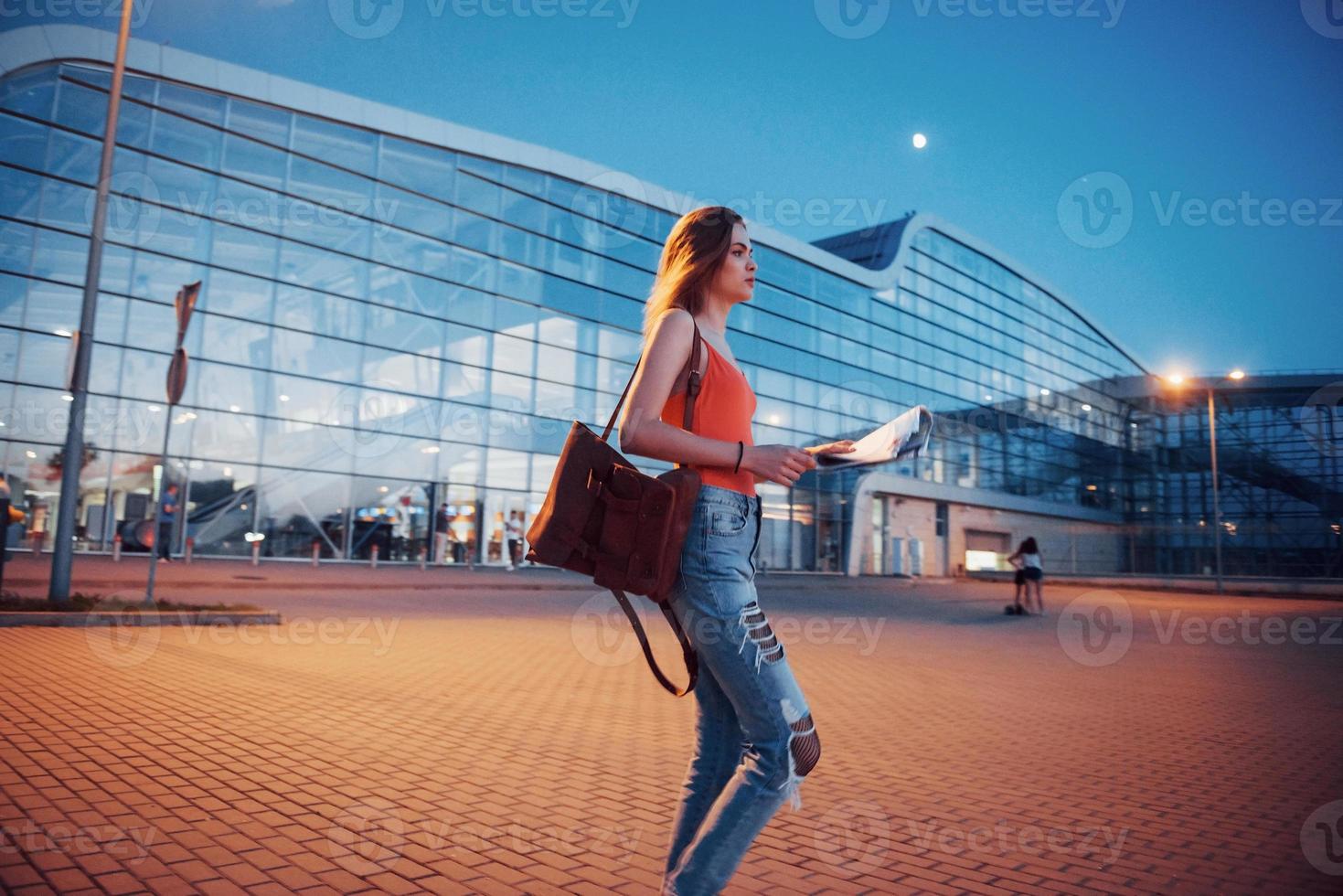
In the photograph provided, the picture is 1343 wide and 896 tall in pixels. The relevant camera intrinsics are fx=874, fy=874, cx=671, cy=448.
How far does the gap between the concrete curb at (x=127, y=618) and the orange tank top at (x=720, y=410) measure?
868cm

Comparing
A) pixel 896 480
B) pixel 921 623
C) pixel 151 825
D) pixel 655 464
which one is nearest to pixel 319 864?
pixel 151 825

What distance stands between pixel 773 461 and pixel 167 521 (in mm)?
21370

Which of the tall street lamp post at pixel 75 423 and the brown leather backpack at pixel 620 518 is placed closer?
the brown leather backpack at pixel 620 518

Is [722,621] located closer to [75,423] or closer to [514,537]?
[75,423]

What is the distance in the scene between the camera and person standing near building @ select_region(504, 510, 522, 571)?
26.1 metres

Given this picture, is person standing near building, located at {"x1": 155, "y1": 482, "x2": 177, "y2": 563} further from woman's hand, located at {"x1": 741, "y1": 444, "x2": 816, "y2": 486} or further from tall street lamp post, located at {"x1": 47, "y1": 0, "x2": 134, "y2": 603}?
woman's hand, located at {"x1": 741, "y1": 444, "x2": 816, "y2": 486}

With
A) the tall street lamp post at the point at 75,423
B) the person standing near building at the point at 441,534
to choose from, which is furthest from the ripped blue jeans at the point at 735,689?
the person standing near building at the point at 441,534

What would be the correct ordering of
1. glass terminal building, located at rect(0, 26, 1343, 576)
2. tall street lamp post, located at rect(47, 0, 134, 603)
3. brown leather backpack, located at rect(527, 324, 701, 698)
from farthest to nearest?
1. glass terminal building, located at rect(0, 26, 1343, 576)
2. tall street lamp post, located at rect(47, 0, 134, 603)
3. brown leather backpack, located at rect(527, 324, 701, 698)

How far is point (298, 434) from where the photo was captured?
2319cm

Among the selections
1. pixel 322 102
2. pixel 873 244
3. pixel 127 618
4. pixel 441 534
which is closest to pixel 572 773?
pixel 127 618

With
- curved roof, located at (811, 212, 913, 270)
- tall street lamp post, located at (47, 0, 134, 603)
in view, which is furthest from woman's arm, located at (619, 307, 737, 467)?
curved roof, located at (811, 212, 913, 270)

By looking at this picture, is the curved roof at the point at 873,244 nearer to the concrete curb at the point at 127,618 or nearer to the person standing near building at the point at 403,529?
the person standing near building at the point at 403,529

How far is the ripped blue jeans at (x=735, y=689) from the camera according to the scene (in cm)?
200

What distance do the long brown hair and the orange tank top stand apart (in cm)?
19
